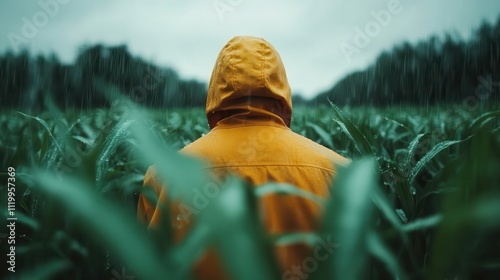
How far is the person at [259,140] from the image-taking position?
1.10 metres

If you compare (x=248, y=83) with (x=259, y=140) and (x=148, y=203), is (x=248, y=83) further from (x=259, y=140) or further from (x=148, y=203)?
(x=148, y=203)

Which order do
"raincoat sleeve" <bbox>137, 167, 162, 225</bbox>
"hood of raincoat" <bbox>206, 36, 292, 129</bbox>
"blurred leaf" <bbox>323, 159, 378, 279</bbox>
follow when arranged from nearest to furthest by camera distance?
"blurred leaf" <bbox>323, 159, 378, 279</bbox> → "raincoat sleeve" <bbox>137, 167, 162, 225</bbox> → "hood of raincoat" <bbox>206, 36, 292, 129</bbox>

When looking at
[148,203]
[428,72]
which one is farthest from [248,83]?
[428,72]

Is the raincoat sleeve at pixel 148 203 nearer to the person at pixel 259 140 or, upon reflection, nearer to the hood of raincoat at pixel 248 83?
the person at pixel 259 140

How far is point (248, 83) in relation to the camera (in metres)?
1.26

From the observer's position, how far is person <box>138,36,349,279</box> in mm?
1098

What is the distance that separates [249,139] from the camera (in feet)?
4.12

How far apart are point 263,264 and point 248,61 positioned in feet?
3.45

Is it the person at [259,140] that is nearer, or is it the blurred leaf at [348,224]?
the blurred leaf at [348,224]

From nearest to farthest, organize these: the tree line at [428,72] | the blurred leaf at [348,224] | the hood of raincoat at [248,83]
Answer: the blurred leaf at [348,224] < the hood of raincoat at [248,83] < the tree line at [428,72]

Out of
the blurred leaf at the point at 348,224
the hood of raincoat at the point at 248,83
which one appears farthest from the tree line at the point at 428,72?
the blurred leaf at the point at 348,224

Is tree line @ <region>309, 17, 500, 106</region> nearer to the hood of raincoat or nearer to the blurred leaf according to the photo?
Result: the hood of raincoat

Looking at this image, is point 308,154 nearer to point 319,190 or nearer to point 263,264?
point 319,190

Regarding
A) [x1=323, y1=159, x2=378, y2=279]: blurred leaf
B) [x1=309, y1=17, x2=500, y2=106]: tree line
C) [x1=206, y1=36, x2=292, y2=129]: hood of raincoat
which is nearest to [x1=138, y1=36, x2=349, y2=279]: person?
[x1=206, y1=36, x2=292, y2=129]: hood of raincoat
